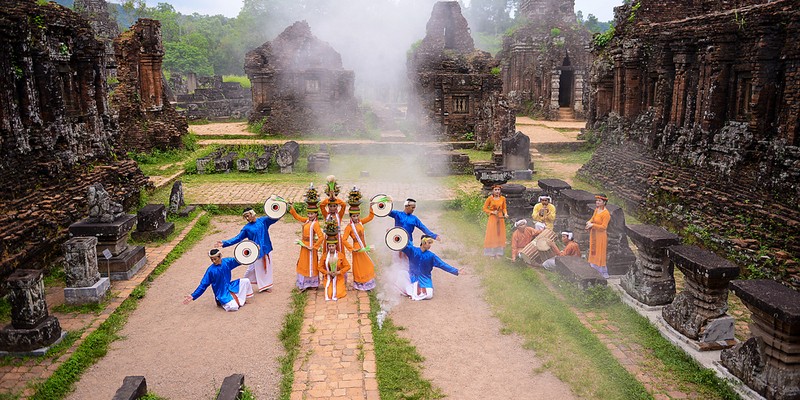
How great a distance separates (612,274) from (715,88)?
4.09 metres

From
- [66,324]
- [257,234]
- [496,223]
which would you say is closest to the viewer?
[66,324]

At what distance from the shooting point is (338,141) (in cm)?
2080

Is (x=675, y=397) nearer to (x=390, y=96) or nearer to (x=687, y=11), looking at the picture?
(x=687, y=11)

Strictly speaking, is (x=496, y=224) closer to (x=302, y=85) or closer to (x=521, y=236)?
(x=521, y=236)

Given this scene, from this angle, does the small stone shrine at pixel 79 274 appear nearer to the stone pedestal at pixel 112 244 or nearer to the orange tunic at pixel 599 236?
the stone pedestal at pixel 112 244

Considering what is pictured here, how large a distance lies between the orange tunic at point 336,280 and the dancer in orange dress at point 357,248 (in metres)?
0.16

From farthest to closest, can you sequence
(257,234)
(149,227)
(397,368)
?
(149,227) < (257,234) < (397,368)

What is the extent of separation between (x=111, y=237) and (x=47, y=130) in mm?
2823

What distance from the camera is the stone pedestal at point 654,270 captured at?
666 centimetres

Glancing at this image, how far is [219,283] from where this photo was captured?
23.0 ft

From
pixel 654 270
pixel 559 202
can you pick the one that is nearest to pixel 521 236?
pixel 559 202

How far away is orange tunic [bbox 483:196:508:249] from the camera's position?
8.89 meters

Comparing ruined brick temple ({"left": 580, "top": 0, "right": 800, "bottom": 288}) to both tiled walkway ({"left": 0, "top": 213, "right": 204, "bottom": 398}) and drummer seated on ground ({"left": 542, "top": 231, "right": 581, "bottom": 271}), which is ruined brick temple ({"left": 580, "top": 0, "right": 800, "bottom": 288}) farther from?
tiled walkway ({"left": 0, "top": 213, "right": 204, "bottom": 398})

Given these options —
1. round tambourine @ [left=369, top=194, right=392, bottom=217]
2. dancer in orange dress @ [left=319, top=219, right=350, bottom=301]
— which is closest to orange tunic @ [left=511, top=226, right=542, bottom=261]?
round tambourine @ [left=369, top=194, right=392, bottom=217]
